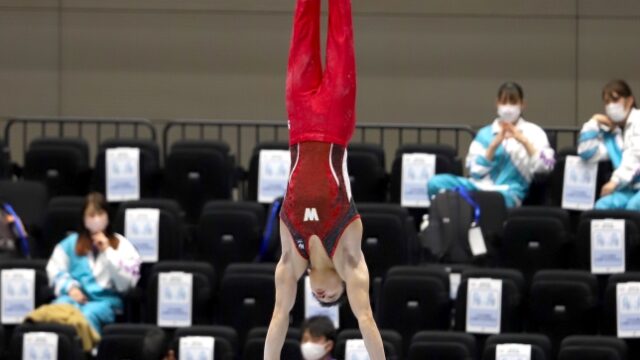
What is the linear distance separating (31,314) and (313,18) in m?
3.56

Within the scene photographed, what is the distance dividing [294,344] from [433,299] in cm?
97

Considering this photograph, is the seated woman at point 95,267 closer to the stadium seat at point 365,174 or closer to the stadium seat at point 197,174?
the stadium seat at point 197,174

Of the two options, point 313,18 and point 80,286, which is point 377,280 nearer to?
point 80,286

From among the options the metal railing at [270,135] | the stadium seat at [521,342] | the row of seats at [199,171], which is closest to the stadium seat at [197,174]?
the row of seats at [199,171]

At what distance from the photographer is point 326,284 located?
322 inches

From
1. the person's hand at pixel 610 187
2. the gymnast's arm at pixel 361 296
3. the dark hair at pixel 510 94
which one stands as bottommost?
the gymnast's arm at pixel 361 296

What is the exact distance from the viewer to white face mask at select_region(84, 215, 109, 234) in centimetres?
1122

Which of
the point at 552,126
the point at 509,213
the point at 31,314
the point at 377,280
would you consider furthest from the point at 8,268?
the point at 552,126

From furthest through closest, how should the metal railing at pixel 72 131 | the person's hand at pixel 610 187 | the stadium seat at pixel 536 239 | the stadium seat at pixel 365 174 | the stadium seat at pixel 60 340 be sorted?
the metal railing at pixel 72 131 < the stadium seat at pixel 365 174 < the person's hand at pixel 610 187 < the stadium seat at pixel 536 239 < the stadium seat at pixel 60 340

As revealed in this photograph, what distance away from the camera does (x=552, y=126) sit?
13633 mm

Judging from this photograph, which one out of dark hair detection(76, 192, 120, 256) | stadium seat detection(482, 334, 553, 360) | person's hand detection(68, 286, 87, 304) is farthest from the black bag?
person's hand detection(68, 286, 87, 304)

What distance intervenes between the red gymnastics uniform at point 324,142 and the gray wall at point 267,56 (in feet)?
18.3

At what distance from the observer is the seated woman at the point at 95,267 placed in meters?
11.1

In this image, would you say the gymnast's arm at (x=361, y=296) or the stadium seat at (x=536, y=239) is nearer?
the gymnast's arm at (x=361, y=296)
